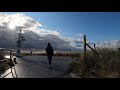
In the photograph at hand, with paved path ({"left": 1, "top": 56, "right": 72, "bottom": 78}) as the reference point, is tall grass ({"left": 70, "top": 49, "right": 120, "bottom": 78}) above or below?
above

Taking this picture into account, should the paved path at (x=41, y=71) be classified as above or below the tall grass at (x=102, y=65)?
below

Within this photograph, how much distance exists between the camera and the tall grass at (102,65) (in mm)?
8916

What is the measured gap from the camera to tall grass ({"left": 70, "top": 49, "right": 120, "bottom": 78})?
29.3 ft

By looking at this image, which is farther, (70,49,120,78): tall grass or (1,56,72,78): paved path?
(1,56,72,78): paved path

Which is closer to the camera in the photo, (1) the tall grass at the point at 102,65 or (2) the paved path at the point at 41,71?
(1) the tall grass at the point at 102,65

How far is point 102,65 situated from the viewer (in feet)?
31.8
